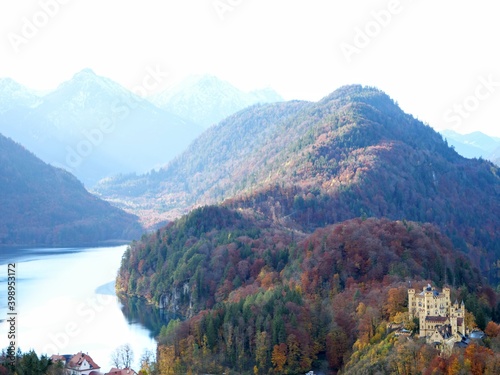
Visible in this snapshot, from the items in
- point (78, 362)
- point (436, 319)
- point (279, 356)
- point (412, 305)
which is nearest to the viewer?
point (436, 319)

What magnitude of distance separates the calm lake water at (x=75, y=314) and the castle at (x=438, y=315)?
2485cm

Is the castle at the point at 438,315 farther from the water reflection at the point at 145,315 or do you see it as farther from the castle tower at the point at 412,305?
the water reflection at the point at 145,315

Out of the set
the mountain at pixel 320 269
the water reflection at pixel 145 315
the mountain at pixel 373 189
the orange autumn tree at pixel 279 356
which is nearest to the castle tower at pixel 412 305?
the mountain at pixel 320 269

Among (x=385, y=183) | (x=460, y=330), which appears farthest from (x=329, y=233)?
(x=385, y=183)

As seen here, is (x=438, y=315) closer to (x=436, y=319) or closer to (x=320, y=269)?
(x=436, y=319)

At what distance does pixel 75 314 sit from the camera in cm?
9856

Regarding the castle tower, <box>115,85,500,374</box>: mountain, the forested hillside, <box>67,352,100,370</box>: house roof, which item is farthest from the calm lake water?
the castle tower

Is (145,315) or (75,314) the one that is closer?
(75,314)

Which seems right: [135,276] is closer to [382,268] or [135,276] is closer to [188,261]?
[188,261]

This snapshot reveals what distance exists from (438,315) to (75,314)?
51.7 m

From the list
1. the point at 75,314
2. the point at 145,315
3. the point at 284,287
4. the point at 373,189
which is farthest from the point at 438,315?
the point at 373,189

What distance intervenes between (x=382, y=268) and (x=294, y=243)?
21225 millimetres

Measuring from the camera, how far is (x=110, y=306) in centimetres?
10544

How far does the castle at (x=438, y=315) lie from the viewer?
5744 cm
